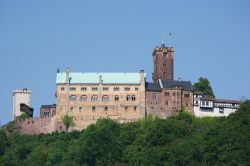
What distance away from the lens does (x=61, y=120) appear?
162250mm

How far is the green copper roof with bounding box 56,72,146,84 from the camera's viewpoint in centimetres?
16375

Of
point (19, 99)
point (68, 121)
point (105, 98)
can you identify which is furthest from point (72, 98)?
point (19, 99)

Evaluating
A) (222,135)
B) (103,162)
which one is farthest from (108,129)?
(222,135)

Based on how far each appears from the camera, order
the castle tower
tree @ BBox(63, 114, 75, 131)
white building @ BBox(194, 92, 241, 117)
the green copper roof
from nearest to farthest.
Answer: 1. tree @ BBox(63, 114, 75, 131)
2. white building @ BBox(194, 92, 241, 117)
3. the green copper roof
4. the castle tower

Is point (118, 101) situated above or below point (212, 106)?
above

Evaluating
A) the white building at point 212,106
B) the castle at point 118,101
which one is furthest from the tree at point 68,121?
the white building at point 212,106

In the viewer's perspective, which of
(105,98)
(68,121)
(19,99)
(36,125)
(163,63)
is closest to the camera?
(68,121)

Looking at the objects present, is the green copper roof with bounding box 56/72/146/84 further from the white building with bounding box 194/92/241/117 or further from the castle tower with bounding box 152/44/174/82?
the white building with bounding box 194/92/241/117

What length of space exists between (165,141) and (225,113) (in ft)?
57.9

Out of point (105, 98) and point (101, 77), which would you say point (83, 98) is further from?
point (101, 77)

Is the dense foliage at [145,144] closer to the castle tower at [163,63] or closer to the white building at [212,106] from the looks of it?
the white building at [212,106]

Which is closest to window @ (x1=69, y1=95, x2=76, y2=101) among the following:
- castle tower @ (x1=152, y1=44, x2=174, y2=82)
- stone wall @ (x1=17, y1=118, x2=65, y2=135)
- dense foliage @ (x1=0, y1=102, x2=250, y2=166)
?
stone wall @ (x1=17, y1=118, x2=65, y2=135)

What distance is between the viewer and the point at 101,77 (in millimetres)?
165375

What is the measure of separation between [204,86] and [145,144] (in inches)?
952
